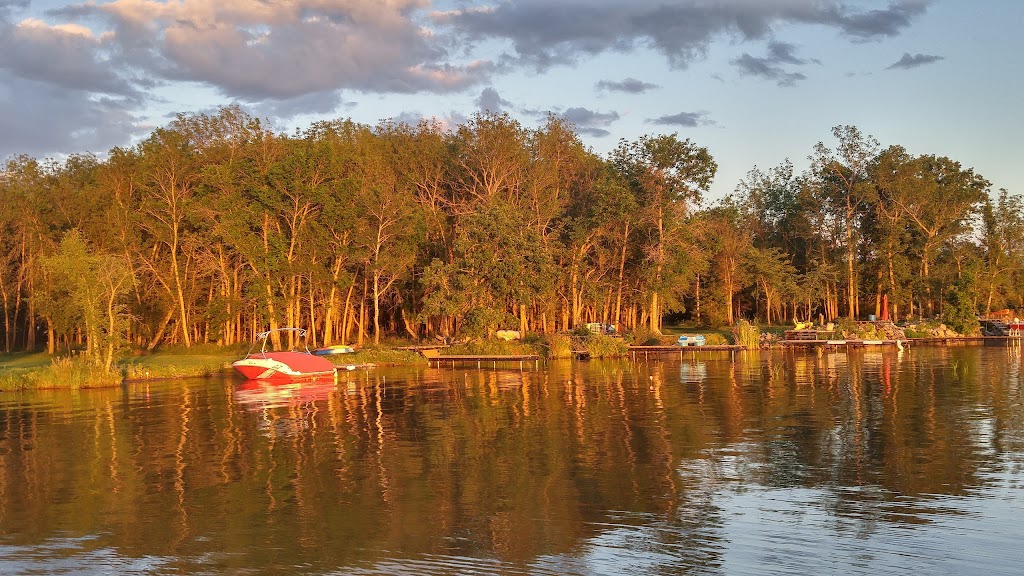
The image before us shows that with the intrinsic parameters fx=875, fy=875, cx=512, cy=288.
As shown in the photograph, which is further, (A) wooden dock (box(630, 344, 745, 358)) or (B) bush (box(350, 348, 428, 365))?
(A) wooden dock (box(630, 344, 745, 358))

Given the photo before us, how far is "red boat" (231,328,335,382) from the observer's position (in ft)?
158

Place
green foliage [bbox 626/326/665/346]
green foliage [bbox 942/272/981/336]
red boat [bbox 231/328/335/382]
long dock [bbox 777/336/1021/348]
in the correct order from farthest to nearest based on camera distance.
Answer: green foliage [bbox 942/272/981/336] < green foliage [bbox 626/326/665/346] < long dock [bbox 777/336/1021/348] < red boat [bbox 231/328/335/382]

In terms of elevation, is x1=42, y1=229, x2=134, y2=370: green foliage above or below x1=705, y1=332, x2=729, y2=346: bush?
above

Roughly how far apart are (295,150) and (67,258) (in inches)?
858

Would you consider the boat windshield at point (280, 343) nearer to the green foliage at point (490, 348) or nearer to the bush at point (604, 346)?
the green foliage at point (490, 348)

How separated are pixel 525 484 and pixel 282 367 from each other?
30.9 m

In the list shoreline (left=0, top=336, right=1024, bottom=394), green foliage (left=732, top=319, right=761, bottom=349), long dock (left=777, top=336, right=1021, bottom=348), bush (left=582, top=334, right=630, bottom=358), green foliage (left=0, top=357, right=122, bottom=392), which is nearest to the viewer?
green foliage (left=0, top=357, right=122, bottom=392)

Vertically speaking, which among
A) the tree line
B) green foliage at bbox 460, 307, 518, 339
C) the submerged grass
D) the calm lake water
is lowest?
the calm lake water

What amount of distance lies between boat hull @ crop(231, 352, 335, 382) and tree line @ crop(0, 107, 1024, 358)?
7.36 metres

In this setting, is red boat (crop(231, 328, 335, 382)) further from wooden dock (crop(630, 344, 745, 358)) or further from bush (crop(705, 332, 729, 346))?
bush (crop(705, 332, 729, 346))

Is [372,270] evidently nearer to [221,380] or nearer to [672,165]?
[221,380]

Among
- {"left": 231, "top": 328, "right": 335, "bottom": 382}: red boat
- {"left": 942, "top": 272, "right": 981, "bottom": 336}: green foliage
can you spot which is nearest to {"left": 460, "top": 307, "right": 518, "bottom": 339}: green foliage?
{"left": 231, "top": 328, "right": 335, "bottom": 382}: red boat

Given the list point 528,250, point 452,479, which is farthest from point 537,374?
point 452,479

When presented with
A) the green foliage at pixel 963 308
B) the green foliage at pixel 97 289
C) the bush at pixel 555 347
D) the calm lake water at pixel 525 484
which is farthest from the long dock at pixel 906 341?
the green foliage at pixel 97 289
